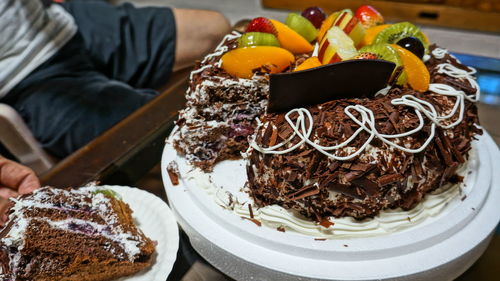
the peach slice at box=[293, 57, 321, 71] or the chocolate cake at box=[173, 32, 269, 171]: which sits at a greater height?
the peach slice at box=[293, 57, 321, 71]

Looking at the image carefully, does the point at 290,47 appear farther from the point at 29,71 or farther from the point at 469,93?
the point at 29,71

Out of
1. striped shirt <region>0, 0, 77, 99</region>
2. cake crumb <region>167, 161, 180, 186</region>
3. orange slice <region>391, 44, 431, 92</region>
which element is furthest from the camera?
striped shirt <region>0, 0, 77, 99</region>

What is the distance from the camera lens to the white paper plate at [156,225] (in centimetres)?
127

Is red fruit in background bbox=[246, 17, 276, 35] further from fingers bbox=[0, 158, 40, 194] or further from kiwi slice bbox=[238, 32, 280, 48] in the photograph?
fingers bbox=[0, 158, 40, 194]

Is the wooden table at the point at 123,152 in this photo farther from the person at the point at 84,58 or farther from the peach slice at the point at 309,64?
the peach slice at the point at 309,64

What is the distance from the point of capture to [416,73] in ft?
4.55

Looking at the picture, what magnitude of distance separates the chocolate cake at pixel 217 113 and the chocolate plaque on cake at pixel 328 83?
8.9 inches

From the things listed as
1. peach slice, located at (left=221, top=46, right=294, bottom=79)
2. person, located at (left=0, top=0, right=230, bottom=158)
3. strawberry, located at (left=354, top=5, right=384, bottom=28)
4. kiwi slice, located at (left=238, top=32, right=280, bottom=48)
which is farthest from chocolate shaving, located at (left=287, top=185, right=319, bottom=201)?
person, located at (left=0, top=0, right=230, bottom=158)

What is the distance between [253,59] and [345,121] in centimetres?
43

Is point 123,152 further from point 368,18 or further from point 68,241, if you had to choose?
point 368,18

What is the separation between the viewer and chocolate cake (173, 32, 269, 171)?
57.9 inches

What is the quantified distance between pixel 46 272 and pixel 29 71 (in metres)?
1.27

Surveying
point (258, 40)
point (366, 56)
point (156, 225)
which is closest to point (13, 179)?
point (156, 225)

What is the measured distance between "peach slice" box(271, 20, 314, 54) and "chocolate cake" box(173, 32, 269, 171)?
19 centimetres
